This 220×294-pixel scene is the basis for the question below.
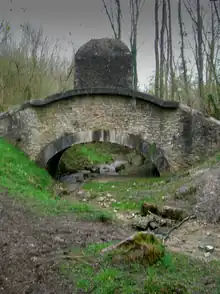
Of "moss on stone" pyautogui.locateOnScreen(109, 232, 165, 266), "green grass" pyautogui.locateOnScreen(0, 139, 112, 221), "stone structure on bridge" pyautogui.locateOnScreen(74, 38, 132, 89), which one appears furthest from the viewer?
"stone structure on bridge" pyautogui.locateOnScreen(74, 38, 132, 89)

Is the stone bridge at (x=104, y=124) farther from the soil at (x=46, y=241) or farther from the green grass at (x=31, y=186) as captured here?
the soil at (x=46, y=241)

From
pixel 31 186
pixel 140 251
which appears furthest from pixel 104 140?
pixel 140 251

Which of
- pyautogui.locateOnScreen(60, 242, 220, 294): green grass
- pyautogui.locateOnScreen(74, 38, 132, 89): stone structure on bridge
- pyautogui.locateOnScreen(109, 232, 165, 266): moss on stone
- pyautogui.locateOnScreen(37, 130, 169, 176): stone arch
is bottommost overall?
pyautogui.locateOnScreen(60, 242, 220, 294): green grass

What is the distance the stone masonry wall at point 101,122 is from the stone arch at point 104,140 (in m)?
0.12

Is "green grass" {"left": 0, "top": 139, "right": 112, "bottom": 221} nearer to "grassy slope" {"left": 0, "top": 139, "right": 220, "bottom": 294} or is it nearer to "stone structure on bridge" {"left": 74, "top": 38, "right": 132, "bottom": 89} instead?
"grassy slope" {"left": 0, "top": 139, "right": 220, "bottom": 294}

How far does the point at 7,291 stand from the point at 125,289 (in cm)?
129

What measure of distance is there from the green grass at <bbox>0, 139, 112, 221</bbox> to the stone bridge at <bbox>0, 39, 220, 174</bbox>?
698 mm

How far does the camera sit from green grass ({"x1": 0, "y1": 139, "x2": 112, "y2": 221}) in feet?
27.8

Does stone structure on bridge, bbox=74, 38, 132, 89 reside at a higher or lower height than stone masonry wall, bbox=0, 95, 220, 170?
higher

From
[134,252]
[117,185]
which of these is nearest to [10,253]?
[134,252]

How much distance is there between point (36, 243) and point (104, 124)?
7.56 m

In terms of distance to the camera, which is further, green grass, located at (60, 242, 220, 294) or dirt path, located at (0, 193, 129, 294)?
dirt path, located at (0, 193, 129, 294)

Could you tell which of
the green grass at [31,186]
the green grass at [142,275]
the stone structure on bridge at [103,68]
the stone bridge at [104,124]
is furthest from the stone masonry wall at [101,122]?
the green grass at [142,275]

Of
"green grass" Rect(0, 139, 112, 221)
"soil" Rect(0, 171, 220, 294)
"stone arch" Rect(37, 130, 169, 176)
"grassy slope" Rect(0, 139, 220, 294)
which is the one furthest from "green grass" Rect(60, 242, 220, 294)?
"stone arch" Rect(37, 130, 169, 176)
